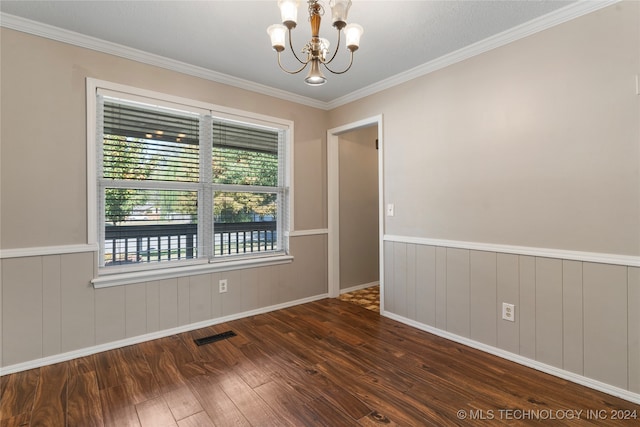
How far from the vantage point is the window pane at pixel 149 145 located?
2611 millimetres

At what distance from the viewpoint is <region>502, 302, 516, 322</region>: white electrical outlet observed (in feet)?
7.72

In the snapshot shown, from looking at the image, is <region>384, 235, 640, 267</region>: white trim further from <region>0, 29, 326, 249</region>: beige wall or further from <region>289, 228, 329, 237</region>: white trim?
<region>0, 29, 326, 249</region>: beige wall

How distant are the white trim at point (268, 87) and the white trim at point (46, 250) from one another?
5.17 feet

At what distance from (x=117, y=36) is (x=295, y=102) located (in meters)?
1.83

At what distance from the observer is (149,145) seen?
9.07 feet

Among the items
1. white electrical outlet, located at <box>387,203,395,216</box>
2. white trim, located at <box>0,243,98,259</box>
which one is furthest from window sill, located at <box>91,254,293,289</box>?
white electrical outlet, located at <box>387,203,395,216</box>

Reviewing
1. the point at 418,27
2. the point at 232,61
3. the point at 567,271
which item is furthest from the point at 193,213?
the point at 567,271

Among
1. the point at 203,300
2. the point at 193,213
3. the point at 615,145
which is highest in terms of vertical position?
the point at 615,145

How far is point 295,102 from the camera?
12.2ft

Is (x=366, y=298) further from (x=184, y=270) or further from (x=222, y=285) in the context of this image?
(x=184, y=270)

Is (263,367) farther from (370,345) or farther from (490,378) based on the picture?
(490,378)

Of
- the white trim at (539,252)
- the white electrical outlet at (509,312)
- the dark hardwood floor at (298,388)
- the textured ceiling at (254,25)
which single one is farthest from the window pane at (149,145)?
the white electrical outlet at (509,312)

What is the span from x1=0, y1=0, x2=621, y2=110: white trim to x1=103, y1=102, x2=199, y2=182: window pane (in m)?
0.44

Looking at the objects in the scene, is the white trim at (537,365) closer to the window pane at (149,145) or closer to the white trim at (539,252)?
the white trim at (539,252)
